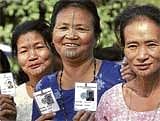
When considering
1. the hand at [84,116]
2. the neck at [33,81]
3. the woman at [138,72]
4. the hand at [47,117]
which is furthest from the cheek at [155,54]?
the neck at [33,81]

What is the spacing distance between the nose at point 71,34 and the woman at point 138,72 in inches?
14.2

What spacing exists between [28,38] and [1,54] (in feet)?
1.05

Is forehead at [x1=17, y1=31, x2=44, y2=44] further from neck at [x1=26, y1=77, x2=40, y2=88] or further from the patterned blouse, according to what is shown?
the patterned blouse

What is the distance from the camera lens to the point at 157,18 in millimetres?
2746

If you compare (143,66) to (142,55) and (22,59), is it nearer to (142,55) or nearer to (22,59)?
(142,55)

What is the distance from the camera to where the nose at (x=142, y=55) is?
2672 millimetres

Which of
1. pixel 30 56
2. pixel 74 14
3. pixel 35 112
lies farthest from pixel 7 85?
pixel 74 14

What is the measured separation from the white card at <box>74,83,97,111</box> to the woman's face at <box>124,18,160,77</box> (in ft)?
1.04

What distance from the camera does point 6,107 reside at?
3.39 m

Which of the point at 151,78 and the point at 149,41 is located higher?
the point at 149,41

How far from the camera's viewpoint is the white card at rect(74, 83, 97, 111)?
297 cm

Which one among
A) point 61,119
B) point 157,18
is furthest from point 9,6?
point 157,18

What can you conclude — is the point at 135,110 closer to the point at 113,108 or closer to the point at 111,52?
the point at 113,108

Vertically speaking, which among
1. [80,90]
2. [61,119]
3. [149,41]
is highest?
[149,41]
